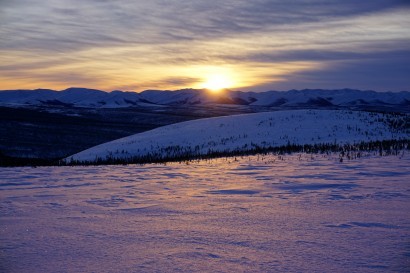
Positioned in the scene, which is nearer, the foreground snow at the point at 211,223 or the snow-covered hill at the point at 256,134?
the foreground snow at the point at 211,223

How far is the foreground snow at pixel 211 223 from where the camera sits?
3857mm

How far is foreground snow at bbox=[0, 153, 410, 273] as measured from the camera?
3857mm

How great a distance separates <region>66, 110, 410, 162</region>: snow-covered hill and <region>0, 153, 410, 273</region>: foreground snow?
10.5 metres

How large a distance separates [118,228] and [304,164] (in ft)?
23.0

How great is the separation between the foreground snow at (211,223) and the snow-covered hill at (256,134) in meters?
10.5

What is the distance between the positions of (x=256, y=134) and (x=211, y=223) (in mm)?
17985

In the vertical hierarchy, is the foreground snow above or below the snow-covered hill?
below

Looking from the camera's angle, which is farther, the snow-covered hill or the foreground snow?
the snow-covered hill

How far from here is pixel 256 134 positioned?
75.2ft

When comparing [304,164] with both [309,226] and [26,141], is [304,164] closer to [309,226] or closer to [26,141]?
[309,226]

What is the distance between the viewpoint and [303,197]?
673cm

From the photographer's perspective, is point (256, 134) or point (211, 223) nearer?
point (211, 223)

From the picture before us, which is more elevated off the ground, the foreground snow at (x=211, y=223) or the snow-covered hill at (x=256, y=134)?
the snow-covered hill at (x=256, y=134)

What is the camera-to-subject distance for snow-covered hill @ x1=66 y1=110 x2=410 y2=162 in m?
20.4
